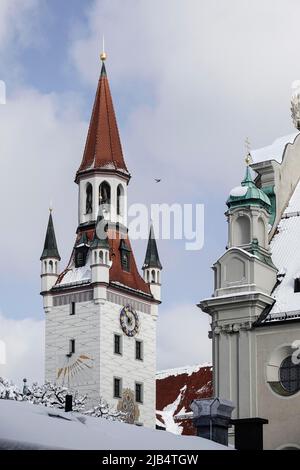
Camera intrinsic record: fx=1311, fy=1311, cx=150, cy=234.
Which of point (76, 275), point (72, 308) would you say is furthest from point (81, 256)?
point (72, 308)

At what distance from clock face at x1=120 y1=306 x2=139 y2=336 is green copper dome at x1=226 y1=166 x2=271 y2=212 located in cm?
4960

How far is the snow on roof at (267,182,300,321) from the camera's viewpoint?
3747 centimetres

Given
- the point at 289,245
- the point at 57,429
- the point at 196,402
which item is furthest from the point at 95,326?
the point at 57,429

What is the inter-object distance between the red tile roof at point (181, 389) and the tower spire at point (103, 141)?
16.2 meters

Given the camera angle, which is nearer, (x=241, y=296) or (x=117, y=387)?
(x=241, y=296)

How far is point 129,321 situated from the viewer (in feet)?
294

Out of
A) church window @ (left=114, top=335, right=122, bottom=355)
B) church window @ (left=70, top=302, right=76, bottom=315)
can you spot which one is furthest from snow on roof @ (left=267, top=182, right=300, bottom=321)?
church window @ (left=114, top=335, right=122, bottom=355)

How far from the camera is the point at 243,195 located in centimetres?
3953

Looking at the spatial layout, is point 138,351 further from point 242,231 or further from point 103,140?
point 242,231

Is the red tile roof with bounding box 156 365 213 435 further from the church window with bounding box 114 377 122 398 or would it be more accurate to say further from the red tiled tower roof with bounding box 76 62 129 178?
the red tiled tower roof with bounding box 76 62 129 178

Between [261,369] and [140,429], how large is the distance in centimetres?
1777

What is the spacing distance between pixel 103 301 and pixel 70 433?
229ft

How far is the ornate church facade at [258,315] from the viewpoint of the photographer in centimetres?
3659

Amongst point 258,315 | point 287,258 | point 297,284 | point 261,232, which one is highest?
point 261,232
